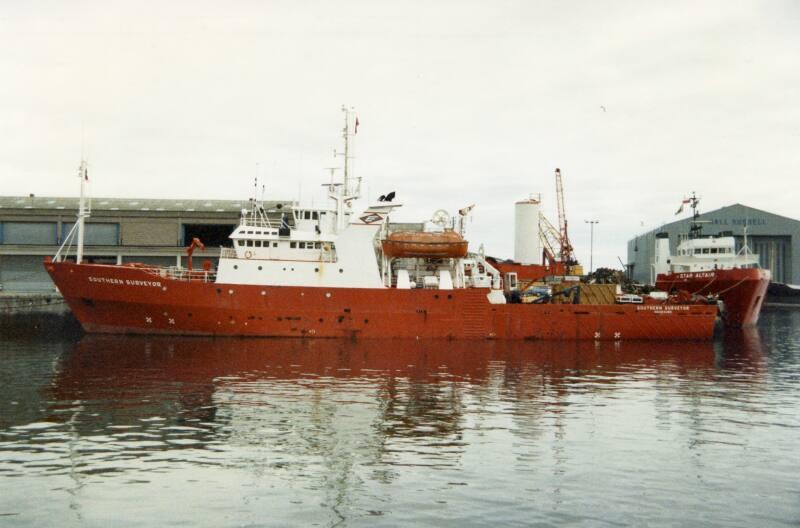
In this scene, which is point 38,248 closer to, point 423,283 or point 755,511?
point 423,283

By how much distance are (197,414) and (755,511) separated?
11581mm

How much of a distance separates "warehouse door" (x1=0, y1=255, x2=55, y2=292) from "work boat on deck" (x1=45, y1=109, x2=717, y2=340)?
32713mm

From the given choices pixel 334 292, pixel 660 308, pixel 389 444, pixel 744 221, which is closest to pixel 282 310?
pixel 334 292

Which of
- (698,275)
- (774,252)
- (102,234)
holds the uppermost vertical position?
(774,252)

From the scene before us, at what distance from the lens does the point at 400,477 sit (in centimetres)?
1157

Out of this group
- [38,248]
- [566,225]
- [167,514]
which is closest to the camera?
[167,514]

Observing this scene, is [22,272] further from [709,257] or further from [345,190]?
[709,257]

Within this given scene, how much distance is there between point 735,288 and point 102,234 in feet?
174

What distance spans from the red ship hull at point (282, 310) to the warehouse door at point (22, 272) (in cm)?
3248

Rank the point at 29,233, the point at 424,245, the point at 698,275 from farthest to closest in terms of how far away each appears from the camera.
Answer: the point at 29,233 → the point at 698,275 → the point at 424,245

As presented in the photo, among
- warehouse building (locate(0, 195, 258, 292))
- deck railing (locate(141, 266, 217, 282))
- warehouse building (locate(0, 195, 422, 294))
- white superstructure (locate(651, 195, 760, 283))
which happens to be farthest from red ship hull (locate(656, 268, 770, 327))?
warehouse building (locate(0, 195, 258, 292))

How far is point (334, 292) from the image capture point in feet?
113

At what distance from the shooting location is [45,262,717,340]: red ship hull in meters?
33.5

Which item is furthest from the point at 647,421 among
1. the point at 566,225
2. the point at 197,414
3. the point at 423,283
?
the point at 566,225
